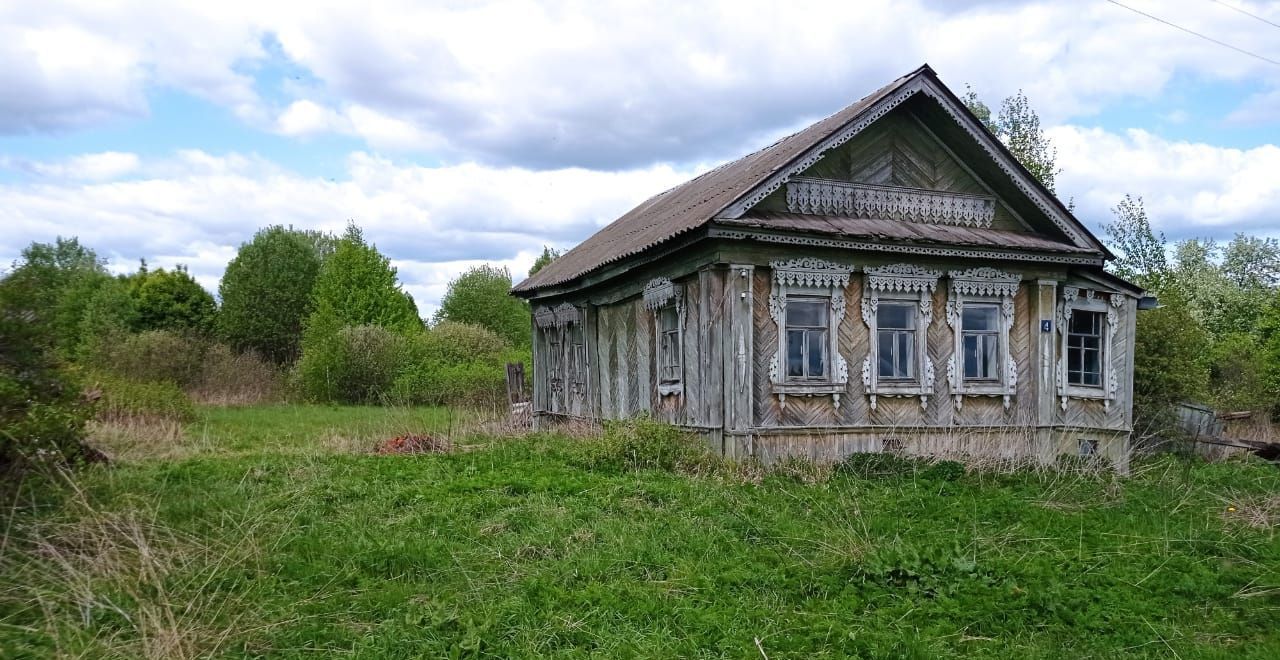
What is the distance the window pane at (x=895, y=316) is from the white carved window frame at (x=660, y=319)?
2954 mm

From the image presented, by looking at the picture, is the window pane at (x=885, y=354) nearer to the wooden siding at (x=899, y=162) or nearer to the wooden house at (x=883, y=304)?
the wooden house at (x=883, y=304)

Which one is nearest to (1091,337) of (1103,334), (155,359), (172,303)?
(1103,334)

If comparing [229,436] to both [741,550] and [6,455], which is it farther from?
[741,550]

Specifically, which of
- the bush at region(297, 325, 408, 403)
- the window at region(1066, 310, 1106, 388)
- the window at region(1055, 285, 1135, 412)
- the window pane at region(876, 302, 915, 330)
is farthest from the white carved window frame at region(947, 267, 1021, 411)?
the bush at region(297, 325, 408, 403)

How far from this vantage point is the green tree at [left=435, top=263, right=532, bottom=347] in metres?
54.2

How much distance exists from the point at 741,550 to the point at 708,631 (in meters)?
1.95

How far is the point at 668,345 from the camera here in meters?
14.6

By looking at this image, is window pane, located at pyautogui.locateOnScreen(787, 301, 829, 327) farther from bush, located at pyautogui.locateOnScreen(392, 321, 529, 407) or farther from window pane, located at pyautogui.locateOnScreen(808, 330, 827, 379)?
bush, located at pyautogui.locateOnScreen(392, 321, 529, 407)

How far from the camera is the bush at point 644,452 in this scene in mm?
11789

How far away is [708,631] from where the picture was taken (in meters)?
5.75

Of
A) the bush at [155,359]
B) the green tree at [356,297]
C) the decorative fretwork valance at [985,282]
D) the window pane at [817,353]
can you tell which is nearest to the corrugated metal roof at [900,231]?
the decorative fretwork valance at [985,282]

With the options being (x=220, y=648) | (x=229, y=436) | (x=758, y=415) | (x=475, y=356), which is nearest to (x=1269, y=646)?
(x=220, y=648)

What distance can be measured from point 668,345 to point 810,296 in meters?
2.51

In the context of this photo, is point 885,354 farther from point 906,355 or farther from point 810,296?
point 810,296
